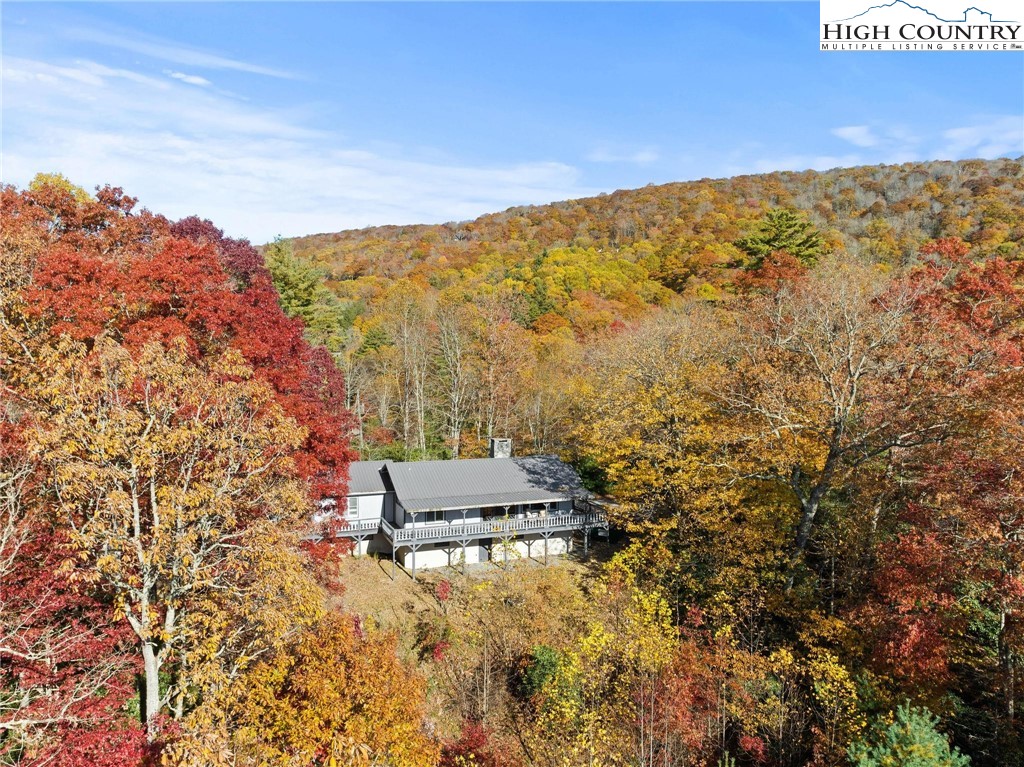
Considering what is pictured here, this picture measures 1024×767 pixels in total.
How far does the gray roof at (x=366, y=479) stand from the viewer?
1030 inches

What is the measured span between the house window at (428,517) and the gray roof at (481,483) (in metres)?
0.98

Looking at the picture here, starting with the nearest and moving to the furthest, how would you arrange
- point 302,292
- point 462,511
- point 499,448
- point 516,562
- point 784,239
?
point 516,562, point 462,511, point 499,448, point 302,292, point 784,239

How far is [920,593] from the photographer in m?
12.8

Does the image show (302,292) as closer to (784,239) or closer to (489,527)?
(489,527)

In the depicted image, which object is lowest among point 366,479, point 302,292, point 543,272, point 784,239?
point 366,479

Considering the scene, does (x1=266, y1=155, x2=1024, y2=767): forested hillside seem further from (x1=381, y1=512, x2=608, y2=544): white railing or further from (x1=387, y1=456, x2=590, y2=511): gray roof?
(x1=387, y1=456, x2=590, y2=511): gray roof

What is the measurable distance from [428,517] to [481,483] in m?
3.13

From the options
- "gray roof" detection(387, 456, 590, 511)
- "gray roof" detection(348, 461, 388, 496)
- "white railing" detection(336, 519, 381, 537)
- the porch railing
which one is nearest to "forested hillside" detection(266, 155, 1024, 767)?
the porch railing

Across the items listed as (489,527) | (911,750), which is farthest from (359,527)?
(911,750)

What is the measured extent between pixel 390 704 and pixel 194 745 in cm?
320

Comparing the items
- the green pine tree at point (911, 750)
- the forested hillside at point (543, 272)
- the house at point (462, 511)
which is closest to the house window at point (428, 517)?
the house at point (462, 511)

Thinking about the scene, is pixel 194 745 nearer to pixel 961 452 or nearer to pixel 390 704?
pixel 390 704

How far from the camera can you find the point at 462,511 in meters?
26.7

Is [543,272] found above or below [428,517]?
above
